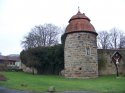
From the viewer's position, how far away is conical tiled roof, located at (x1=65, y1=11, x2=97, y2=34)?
35.8m

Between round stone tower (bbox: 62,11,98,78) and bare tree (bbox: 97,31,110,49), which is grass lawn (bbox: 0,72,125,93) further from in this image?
bare tree (bbox: 97,31,110,49)

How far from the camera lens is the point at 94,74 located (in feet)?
115

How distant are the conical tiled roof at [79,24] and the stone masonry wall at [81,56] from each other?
2.20 feet

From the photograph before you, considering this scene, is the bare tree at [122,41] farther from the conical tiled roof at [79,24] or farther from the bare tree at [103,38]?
the conical tiled roof at [79,24]

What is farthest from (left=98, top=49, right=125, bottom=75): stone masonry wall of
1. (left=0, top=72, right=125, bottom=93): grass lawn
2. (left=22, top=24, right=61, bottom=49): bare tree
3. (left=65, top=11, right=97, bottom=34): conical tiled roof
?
(left=22, top=24, right=61, bottom=49): bare tree

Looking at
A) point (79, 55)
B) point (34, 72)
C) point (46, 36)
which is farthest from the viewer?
point (46, 36)

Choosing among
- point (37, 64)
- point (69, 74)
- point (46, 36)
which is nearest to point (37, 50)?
point (37, 64)

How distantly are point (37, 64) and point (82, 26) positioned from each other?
11.5 meters

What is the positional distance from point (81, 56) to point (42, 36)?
3253 centimetres

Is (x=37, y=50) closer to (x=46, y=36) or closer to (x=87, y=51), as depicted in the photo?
(x=87, y=51)

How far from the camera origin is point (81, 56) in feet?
115

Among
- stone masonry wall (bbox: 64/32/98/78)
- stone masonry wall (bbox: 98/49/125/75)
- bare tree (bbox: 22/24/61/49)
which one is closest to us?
stone masonry wall (bbox: 64/32/98/78)

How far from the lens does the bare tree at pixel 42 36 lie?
211 feet

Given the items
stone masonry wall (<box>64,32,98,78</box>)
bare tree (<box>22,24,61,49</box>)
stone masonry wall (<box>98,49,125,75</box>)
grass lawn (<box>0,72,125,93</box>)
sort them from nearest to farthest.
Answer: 1. grass lawn (<box>0,72,125,93</box>)
2. stone masonry wall (<box>64,32,98,78</box>)
3. stone masonry wall (<box>98,49,125,75</box>)
4. bare tree (<box>22,24,61,49</box>)
